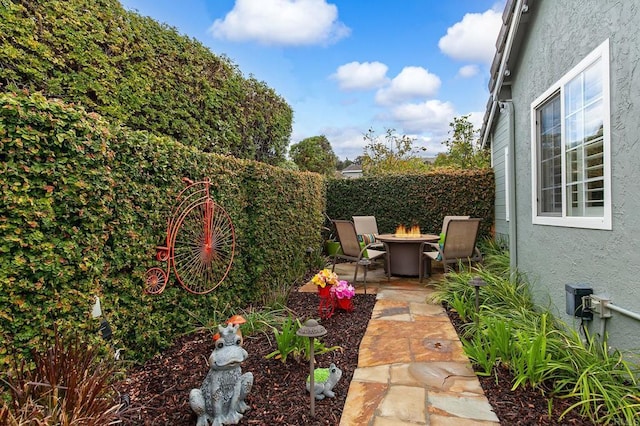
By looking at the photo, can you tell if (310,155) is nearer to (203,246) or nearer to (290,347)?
(203,246)

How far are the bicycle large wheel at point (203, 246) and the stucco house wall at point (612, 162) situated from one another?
332 cm

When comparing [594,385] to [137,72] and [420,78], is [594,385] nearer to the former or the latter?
[137,72]

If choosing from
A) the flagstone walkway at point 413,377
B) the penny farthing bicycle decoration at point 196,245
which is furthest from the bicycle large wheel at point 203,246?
the flagstone walkway at point 413,377

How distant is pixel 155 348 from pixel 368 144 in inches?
500

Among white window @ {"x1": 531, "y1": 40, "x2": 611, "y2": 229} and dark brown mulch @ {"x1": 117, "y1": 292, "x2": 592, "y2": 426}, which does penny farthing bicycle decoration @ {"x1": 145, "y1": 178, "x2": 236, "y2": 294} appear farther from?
white window @ {"x1": 531, "y1": 40, "x2": 611, "y2": 229}

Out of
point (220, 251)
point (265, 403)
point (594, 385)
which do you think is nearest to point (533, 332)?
point (594, 385)

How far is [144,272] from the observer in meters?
2.72

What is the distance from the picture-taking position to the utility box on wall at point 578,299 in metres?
2.64

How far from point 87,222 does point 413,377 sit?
96.6 inches

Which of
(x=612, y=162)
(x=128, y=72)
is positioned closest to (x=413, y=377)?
(x=612, y=162)

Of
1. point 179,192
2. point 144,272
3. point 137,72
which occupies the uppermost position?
point 137,72

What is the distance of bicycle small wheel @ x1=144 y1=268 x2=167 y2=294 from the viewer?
2.76m

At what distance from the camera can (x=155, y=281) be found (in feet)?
9.26

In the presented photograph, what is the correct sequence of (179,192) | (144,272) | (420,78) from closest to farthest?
(144,272)
(179,192)
(420,78)
